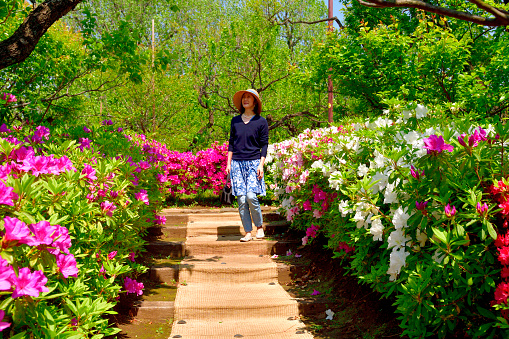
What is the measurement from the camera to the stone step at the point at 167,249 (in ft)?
17.4

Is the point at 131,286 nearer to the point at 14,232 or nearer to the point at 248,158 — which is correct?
the point at 248,158

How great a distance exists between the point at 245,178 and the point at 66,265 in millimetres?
3834

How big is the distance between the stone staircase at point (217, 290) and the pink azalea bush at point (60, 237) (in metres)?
0.43

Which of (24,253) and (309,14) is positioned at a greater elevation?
(309,14)

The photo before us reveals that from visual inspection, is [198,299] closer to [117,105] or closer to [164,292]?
[164,292]

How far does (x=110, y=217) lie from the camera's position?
282cm

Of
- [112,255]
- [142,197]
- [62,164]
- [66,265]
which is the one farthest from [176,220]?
[66,265]

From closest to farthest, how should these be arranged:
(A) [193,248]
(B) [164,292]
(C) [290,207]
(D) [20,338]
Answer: (D) [20,338] → (B) [164,292] → (A) [193,248] → (C) [290,207]

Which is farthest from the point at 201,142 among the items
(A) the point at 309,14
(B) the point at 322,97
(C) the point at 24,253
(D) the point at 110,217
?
(A) the point at 309,14

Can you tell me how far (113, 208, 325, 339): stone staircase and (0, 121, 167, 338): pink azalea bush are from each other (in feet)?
1.40

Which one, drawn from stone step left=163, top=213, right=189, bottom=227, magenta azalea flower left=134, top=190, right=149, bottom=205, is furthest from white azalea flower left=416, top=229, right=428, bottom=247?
stone step left=163, top=213, right=189, bottom=227

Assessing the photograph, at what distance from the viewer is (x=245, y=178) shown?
561 centimetres

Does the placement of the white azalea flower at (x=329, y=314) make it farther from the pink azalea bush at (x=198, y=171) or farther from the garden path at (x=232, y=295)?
the pink azalea bush at (x=198, y=171)

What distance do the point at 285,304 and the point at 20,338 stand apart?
9.36 ft
